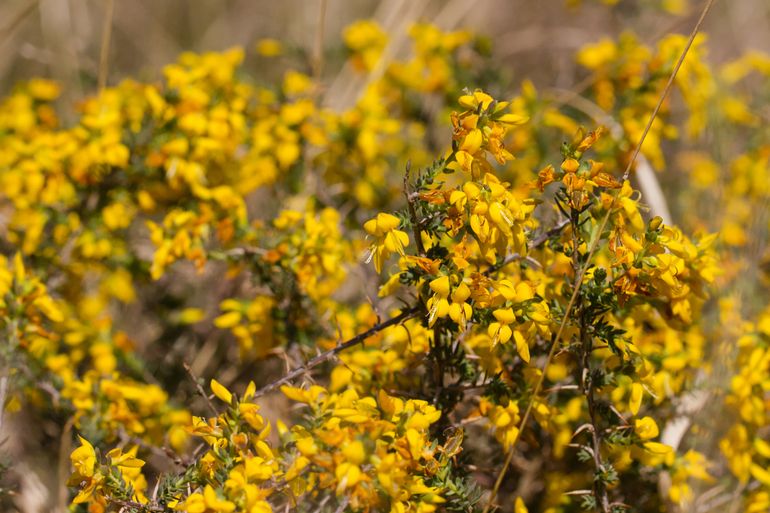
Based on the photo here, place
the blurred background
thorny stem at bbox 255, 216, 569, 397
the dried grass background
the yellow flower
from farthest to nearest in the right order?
the blurred background, the dried grass background, thorny stem at bbox 255, 216, 569, 397, the yellow flower

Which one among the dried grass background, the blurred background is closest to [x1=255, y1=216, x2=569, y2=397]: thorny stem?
the dried grass background

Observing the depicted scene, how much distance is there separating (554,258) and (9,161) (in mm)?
2044

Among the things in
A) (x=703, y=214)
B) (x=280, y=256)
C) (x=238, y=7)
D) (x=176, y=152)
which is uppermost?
(x=238, y=7)

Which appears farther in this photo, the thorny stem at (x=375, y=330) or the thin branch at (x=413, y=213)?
the thorny stem at (x=375, y=330)

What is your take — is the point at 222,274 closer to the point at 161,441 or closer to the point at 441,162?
the point at 161,441

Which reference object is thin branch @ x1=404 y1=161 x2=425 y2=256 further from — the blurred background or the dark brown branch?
the blurred background

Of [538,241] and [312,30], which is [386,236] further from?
[312,30]

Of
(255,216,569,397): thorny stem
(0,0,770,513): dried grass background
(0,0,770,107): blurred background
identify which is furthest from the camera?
(0,0,770,107): blurred background

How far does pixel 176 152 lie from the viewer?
111 inches

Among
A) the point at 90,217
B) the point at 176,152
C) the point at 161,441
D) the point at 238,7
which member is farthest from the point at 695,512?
the point at 238,7

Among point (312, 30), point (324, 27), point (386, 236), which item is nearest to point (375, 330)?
point (386, 236)

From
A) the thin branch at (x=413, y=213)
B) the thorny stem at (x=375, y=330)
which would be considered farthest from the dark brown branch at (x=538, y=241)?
the thin branch at (x=413, y=213)

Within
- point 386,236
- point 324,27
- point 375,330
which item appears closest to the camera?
point 386,236

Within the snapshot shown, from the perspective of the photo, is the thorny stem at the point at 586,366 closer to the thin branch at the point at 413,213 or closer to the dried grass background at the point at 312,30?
the thin branch at the point at 413,213
